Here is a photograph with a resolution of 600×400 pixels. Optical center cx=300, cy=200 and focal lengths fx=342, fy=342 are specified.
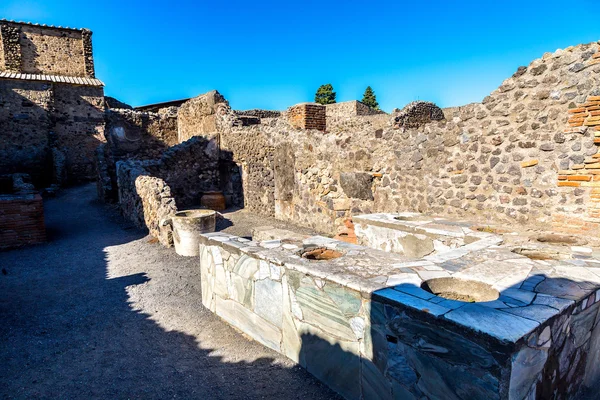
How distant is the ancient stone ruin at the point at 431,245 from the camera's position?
5.96 ft

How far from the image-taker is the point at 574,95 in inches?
152

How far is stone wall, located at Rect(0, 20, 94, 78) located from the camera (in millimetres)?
16562

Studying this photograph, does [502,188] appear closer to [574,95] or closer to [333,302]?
[574,95]

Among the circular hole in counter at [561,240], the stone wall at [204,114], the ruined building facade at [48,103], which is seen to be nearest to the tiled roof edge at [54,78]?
the ruined building facade at [48,103]

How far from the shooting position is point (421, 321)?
1.82 meters

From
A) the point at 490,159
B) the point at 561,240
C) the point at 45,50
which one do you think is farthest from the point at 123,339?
the point at 45,50

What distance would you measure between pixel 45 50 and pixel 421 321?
22147mm

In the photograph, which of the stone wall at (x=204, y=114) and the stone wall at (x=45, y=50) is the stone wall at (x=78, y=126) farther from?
the stone wall at (x=204, y=114)

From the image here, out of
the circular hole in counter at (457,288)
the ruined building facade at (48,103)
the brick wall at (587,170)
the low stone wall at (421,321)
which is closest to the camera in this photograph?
the low stone wall at (421,321)

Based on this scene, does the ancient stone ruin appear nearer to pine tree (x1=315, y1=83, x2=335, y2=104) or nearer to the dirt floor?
the dirt floor

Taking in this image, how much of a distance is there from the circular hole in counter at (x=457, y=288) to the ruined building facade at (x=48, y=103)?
53.4 feet

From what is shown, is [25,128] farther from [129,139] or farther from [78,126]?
[129,139]

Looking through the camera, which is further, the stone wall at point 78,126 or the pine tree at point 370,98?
the pine tree at point 370,98

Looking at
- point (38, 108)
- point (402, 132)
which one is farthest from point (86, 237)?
point (38, 108)
